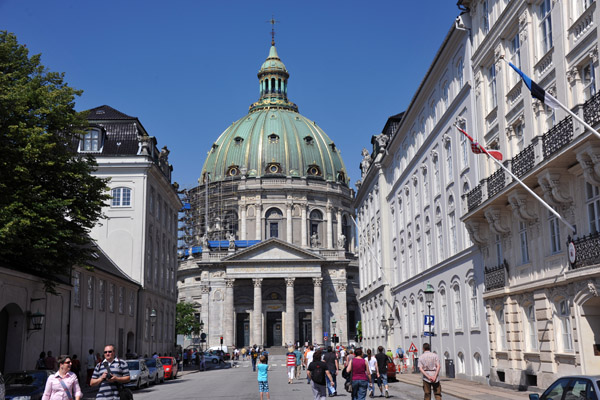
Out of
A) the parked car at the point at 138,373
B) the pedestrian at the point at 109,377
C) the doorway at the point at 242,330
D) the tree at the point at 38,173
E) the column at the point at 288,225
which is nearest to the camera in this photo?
the pedestrian at the point at 109,377

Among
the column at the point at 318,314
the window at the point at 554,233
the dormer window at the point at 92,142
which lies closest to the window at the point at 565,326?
the window at the point at 554,233

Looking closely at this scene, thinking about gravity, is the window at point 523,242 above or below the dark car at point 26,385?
above

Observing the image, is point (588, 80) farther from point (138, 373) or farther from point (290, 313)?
point (290, 313)

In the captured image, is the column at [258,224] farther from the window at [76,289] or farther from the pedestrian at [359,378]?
the pedestrian at [359,378]

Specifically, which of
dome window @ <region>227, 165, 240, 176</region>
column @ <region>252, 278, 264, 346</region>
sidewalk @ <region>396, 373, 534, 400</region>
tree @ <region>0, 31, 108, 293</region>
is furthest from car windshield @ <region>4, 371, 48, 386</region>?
dome window @ <region>227, 165, 240, 176</region>

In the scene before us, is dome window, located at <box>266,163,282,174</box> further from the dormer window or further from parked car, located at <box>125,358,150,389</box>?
parked car, located at <box>125,358,150,389</box>

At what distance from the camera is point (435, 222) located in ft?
122

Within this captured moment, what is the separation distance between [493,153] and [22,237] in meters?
17.1

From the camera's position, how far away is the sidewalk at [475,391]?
22516 mm

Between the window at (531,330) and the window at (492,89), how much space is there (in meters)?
7.78

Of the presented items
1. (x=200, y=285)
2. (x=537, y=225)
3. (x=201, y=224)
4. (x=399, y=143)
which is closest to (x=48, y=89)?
(x=537, y=225)

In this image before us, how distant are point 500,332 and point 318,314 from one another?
66.0 m

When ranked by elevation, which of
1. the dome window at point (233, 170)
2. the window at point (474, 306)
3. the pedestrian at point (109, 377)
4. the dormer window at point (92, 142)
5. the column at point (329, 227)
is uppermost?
the dome window at point (233, 170)

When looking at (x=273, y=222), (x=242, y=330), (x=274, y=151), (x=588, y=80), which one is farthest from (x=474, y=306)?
(x=274, y=151)
